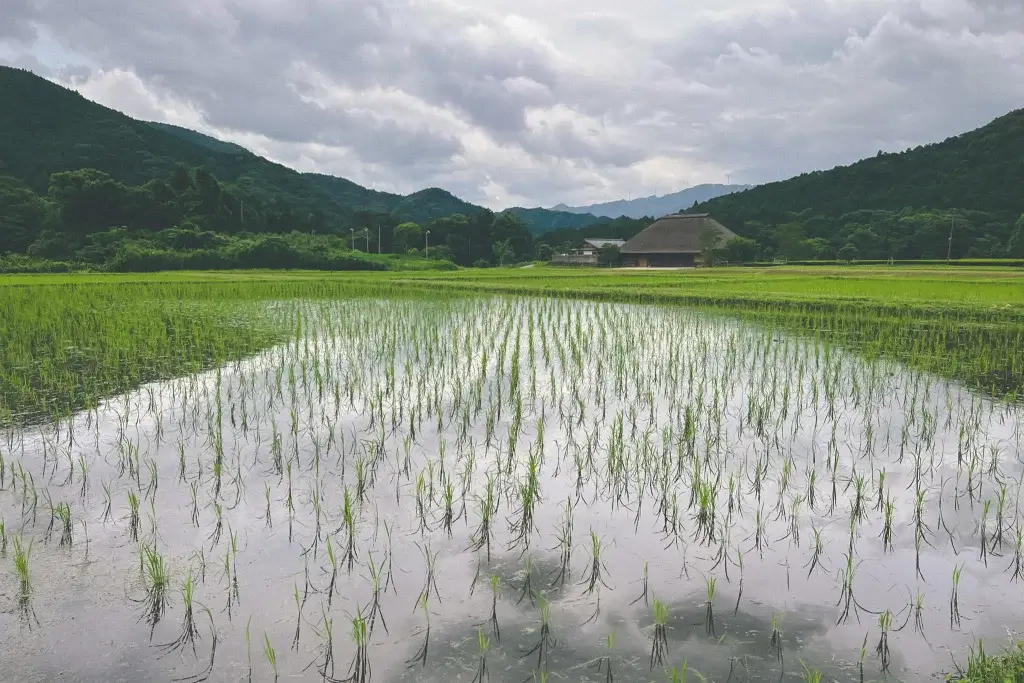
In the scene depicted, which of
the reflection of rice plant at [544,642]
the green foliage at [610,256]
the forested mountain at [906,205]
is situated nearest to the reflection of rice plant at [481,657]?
the reflection of rice plant at [544,642]

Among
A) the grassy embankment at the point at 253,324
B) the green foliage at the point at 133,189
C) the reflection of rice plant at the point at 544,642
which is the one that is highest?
the green foliage at the point at 133,189

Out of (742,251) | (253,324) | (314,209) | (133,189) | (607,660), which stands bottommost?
(607,660)

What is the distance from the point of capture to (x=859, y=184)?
1965 inches

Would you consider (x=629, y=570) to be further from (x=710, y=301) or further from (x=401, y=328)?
(x=710, y=301)

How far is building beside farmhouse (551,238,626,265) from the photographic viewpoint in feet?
161

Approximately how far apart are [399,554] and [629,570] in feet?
3.25

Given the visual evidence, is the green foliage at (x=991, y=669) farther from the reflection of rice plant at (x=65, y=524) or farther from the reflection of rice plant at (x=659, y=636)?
the reflection of rice plant at (x=65, y=524)

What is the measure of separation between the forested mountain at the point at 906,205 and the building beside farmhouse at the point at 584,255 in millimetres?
→ 10861

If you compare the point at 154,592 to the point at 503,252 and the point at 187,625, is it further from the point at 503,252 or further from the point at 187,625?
the point at 503,252

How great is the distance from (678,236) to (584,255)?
294 inches

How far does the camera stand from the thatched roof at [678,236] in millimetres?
44938

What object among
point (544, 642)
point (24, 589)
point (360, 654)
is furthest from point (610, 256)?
point (360, 654)

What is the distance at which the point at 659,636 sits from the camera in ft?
7.04

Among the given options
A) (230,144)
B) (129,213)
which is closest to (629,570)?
(129,213)
